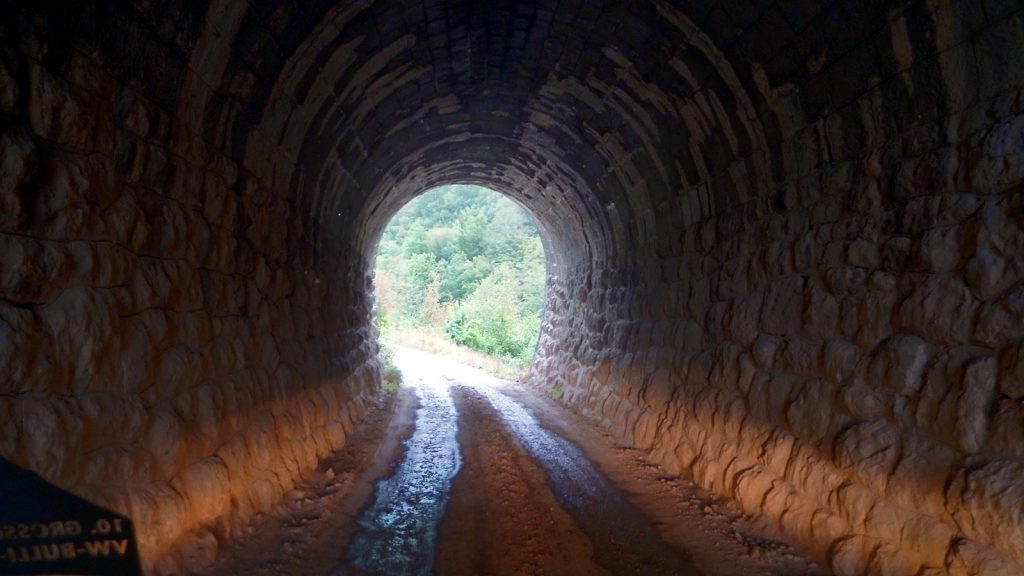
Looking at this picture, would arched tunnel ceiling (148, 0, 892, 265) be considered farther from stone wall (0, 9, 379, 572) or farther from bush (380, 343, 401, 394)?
bush (380, 343, 401, 394)

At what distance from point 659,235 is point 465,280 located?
33612 mm

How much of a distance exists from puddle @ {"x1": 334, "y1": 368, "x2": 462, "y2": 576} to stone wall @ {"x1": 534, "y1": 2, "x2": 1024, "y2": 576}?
2.89m

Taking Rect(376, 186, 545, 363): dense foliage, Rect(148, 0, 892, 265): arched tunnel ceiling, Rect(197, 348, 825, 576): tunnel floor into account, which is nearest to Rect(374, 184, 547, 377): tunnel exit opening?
Rect(376, 186, 545, 363): dense foliage

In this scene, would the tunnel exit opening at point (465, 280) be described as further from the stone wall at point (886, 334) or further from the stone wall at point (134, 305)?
the stone wall at point (134, 305)

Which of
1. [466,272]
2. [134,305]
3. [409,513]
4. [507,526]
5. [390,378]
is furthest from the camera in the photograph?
[466,272]

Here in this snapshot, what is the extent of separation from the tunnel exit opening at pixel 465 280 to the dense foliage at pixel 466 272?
7cm

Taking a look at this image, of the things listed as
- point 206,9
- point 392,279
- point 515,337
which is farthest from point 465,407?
point 392,279

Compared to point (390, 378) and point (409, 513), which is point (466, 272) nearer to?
point (390, 378)

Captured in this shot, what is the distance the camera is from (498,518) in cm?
539

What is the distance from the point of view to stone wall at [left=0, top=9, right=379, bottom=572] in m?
2.75

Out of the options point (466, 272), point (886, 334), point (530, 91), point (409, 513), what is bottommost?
point (409, 513)

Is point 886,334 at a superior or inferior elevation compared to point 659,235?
inferior

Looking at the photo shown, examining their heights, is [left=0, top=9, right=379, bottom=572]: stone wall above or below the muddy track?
above

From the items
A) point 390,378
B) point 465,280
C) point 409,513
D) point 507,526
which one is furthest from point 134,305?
point 465,280
